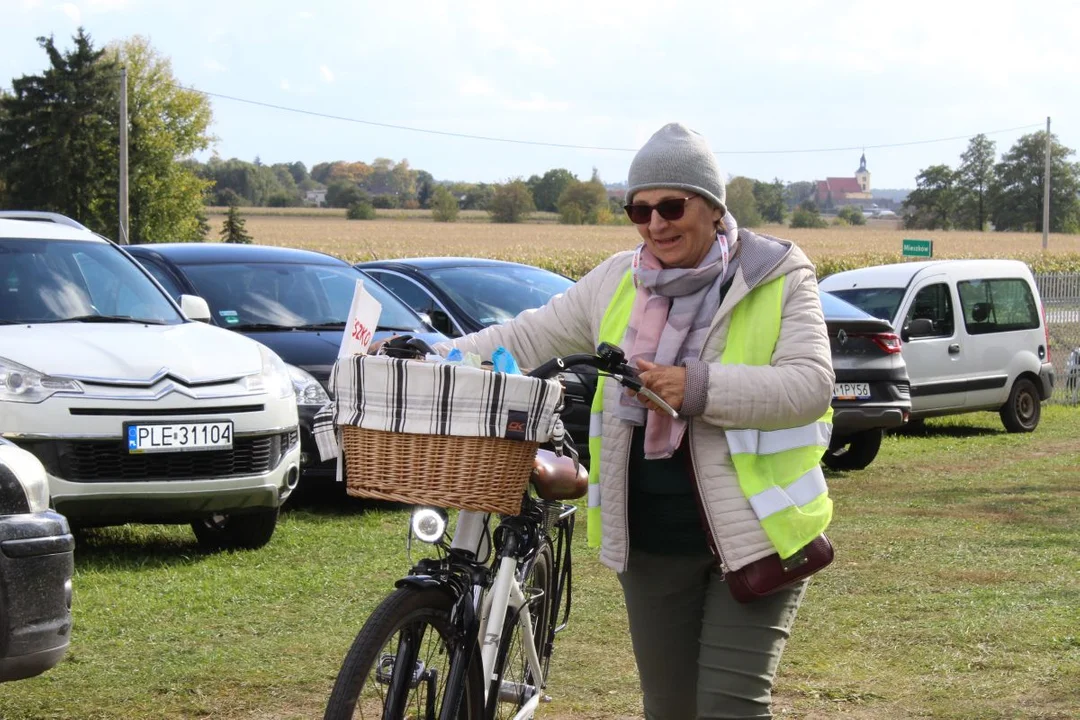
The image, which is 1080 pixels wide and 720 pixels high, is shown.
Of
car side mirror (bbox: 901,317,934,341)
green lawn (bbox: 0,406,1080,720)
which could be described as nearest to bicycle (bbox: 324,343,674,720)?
green lawn (bbox: 0,406,1080,720)

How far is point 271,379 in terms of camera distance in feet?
26.1

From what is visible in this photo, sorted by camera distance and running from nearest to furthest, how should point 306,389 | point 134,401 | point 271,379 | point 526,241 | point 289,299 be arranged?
point 134,401, point 271,379, point 306,389, point 289,299, point 526,241

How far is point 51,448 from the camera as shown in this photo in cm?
710

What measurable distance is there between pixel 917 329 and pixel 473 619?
11.7 metres

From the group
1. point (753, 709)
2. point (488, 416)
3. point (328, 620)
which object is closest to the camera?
point (488, 416)

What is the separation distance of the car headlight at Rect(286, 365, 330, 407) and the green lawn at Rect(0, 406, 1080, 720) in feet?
2.45

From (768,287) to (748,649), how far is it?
2.70 feet

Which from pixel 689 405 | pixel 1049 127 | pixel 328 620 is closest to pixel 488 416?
pixel 689 405

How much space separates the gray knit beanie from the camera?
3.48 metres

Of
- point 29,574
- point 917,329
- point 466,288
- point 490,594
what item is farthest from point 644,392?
point 917,329

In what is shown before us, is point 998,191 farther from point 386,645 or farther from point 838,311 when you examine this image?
point 386,645

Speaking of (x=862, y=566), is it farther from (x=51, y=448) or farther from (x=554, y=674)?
(x=51, y=448)

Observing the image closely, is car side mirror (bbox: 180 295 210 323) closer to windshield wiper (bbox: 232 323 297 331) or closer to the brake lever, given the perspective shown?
windshield wiper (bbox: 232 323 297 331)

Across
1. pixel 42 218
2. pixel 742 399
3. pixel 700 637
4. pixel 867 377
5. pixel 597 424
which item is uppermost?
pixel 42 218
